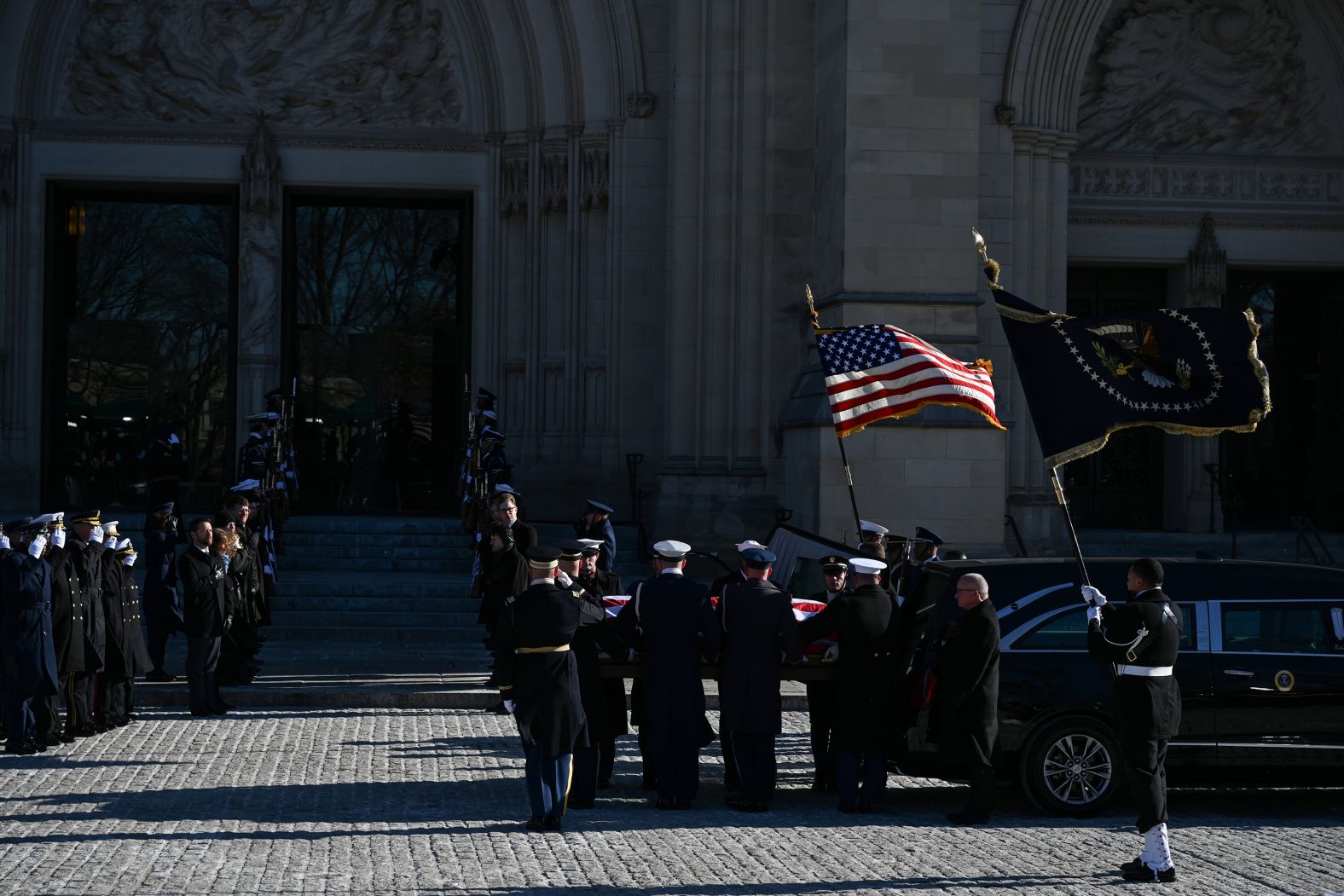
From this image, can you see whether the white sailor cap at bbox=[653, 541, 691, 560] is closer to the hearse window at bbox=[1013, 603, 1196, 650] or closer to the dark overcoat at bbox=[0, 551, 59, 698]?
the hearse window at bbox=[1013, 603, 1196, 650]

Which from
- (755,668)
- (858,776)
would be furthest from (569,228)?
(858,776)

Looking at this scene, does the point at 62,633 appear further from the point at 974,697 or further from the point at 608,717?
the point at 974,697

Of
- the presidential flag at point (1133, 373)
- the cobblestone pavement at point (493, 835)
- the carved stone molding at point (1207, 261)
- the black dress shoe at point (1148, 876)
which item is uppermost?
the carved stone molding at point (1207, 261)

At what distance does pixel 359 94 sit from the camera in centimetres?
2536

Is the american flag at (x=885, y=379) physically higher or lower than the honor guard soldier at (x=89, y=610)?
higher

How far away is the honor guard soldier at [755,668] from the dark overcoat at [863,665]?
27 cm

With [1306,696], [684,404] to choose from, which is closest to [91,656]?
[1306,696]

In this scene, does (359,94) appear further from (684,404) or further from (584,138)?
(684,404)

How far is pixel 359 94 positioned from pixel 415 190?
1.57 meters

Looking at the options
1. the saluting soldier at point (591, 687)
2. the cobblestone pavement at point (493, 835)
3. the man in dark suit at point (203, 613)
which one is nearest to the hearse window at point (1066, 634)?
the cobblestone pavement at point (493, 835)

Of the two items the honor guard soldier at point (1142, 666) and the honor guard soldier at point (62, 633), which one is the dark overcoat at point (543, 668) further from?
the honor guard soldier at point (62, 633)

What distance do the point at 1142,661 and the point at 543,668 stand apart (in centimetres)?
332

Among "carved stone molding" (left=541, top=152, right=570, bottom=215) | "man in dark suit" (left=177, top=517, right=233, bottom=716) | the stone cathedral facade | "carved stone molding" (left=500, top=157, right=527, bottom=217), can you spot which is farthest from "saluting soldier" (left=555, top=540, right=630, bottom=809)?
"carved stone molding" (left=500, top=157, right=527, bottom=217)

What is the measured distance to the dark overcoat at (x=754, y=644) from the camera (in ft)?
35.9
